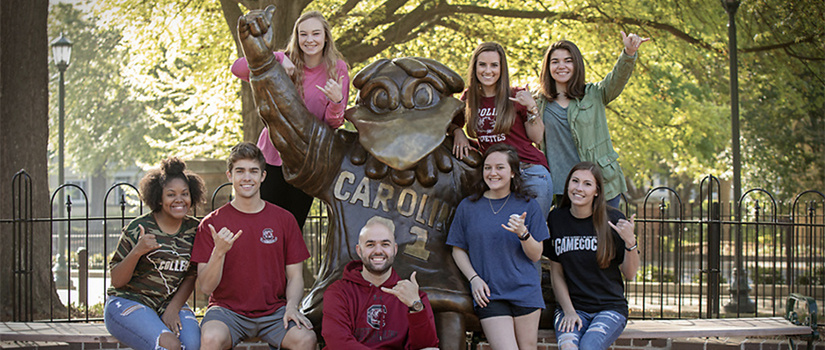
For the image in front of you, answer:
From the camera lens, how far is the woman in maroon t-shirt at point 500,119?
4.13m

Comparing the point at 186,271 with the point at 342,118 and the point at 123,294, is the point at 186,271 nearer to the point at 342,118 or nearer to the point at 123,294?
the point at 123,294

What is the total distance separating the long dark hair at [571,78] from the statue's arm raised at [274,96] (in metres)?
1.50

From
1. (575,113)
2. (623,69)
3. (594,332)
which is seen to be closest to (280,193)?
(575,113)

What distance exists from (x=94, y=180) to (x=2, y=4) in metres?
37.3

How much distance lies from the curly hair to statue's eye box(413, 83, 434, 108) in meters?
1.39

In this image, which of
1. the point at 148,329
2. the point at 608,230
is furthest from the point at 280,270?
the point at 608,230

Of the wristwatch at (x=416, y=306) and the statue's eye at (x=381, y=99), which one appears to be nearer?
the wristwatch at (x=416, y=306)

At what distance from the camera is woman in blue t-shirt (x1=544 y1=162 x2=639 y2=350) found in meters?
3.89

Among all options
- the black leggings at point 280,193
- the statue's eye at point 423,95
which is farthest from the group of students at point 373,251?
the statue's eye at point 423,95

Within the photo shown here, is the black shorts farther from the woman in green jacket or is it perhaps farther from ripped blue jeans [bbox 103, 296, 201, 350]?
ripped blue jeans [bbox 103, 296, 201, 350]

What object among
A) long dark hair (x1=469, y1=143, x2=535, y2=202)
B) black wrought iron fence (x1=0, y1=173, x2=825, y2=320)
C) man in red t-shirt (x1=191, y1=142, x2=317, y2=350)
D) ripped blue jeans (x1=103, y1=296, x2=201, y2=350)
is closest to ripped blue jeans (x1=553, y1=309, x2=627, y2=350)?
long dark hair (x1=469, y1=143, x2=535, y2=202)

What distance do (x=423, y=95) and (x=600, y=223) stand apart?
127 cm

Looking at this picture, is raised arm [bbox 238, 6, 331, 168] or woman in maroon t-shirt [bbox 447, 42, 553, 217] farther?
woman in maroon t-shirt [bbox 447, 42, 553, 217]

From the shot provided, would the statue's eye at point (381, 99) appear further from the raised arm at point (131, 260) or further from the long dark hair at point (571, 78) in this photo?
the raised arm at point (131, 260)
